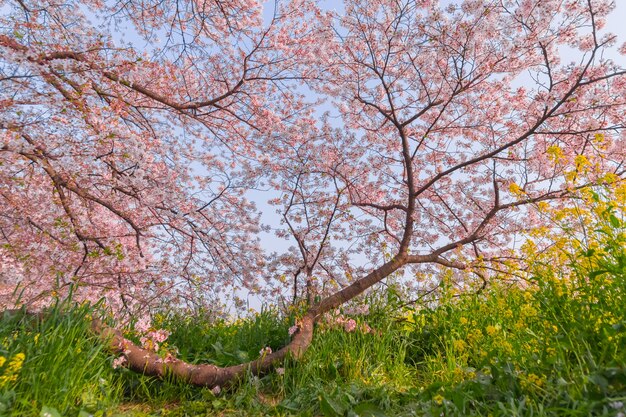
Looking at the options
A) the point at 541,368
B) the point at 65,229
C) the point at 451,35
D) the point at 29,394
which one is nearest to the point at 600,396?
the point at 541,368

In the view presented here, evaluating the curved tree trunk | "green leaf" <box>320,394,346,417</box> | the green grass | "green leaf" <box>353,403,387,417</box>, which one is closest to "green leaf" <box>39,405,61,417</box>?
the green grass

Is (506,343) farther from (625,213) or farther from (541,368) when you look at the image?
(625,213)

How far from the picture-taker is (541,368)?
10.2 feet

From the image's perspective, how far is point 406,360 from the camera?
569cm

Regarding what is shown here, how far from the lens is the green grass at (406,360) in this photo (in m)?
2.89

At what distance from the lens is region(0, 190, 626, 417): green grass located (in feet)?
9.48

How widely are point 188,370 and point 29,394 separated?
6.09 feet

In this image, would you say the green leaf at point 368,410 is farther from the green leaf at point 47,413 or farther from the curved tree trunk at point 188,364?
the green leaf at point 47,413

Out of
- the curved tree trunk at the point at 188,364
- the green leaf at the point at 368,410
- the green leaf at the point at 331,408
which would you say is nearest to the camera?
the green leaf at the point at 368,410

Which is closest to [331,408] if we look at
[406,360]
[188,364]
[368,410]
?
[368,410]

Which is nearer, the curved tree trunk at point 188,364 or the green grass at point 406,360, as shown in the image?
the green grass at point 406,360

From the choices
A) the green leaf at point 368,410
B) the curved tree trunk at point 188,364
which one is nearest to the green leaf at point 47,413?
the curved tree trunk at point 188,364

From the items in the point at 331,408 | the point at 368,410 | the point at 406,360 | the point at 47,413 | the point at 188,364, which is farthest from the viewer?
the point at 406,360

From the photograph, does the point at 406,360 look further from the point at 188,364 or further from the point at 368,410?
the point at 188,364
